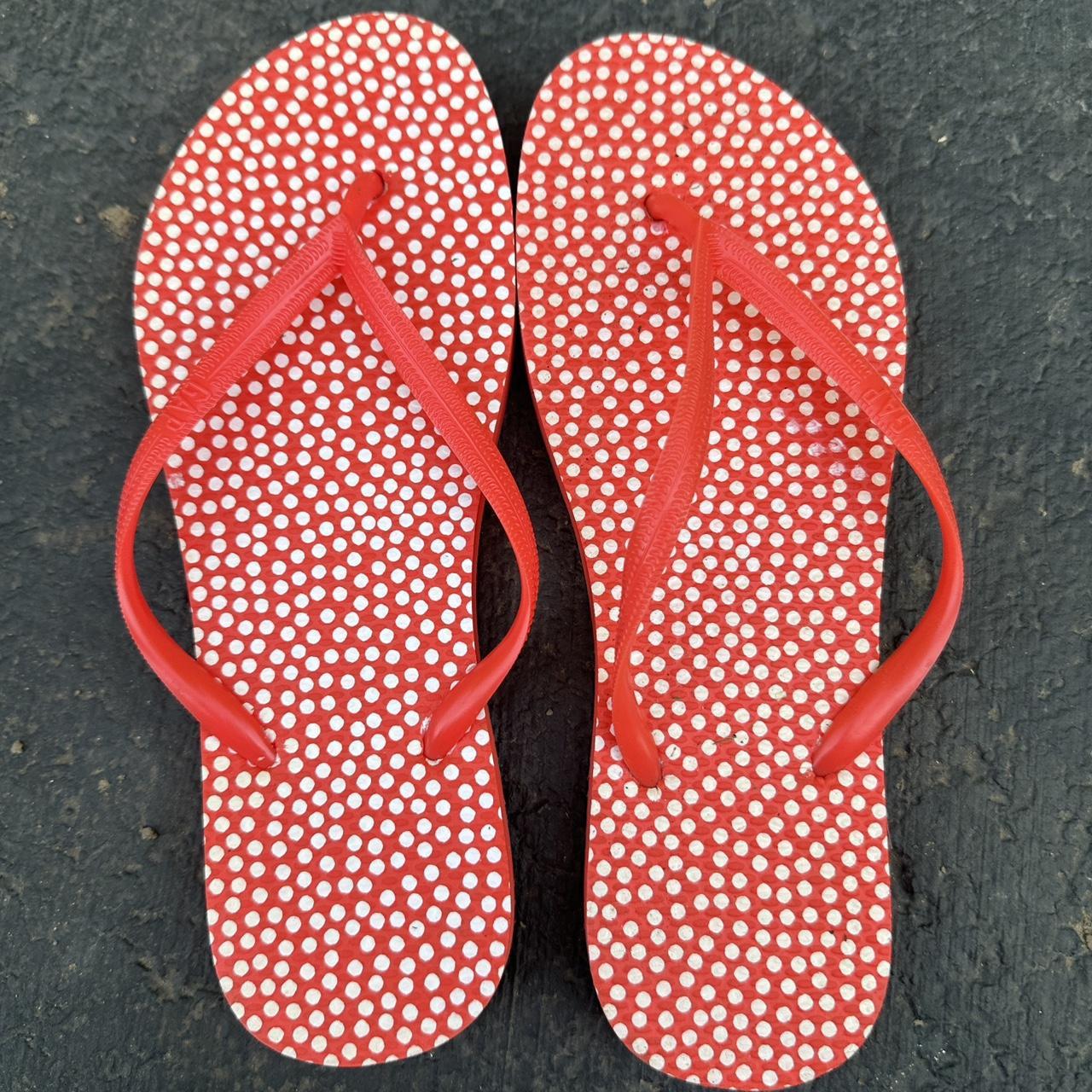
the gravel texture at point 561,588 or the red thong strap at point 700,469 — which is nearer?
the red thong strap at point 700,469

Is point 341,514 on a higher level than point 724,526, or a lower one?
lower

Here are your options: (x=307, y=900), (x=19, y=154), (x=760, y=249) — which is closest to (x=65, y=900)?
(x=307, y=900)

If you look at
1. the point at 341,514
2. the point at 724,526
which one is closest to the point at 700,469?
the point at 724,526

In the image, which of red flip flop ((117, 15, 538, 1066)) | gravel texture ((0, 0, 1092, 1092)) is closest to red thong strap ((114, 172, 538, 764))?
red flip flop ((117, 15, 538, 1066))

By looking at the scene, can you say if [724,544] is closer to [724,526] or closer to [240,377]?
[724,526]

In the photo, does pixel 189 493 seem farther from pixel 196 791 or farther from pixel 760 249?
pixel 760 249

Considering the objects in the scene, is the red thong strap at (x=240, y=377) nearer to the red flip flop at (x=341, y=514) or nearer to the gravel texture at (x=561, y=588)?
the red flip flop at (x=341, y=514)

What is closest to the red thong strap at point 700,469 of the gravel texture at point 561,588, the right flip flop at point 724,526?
the right flip flop at point 724,526
